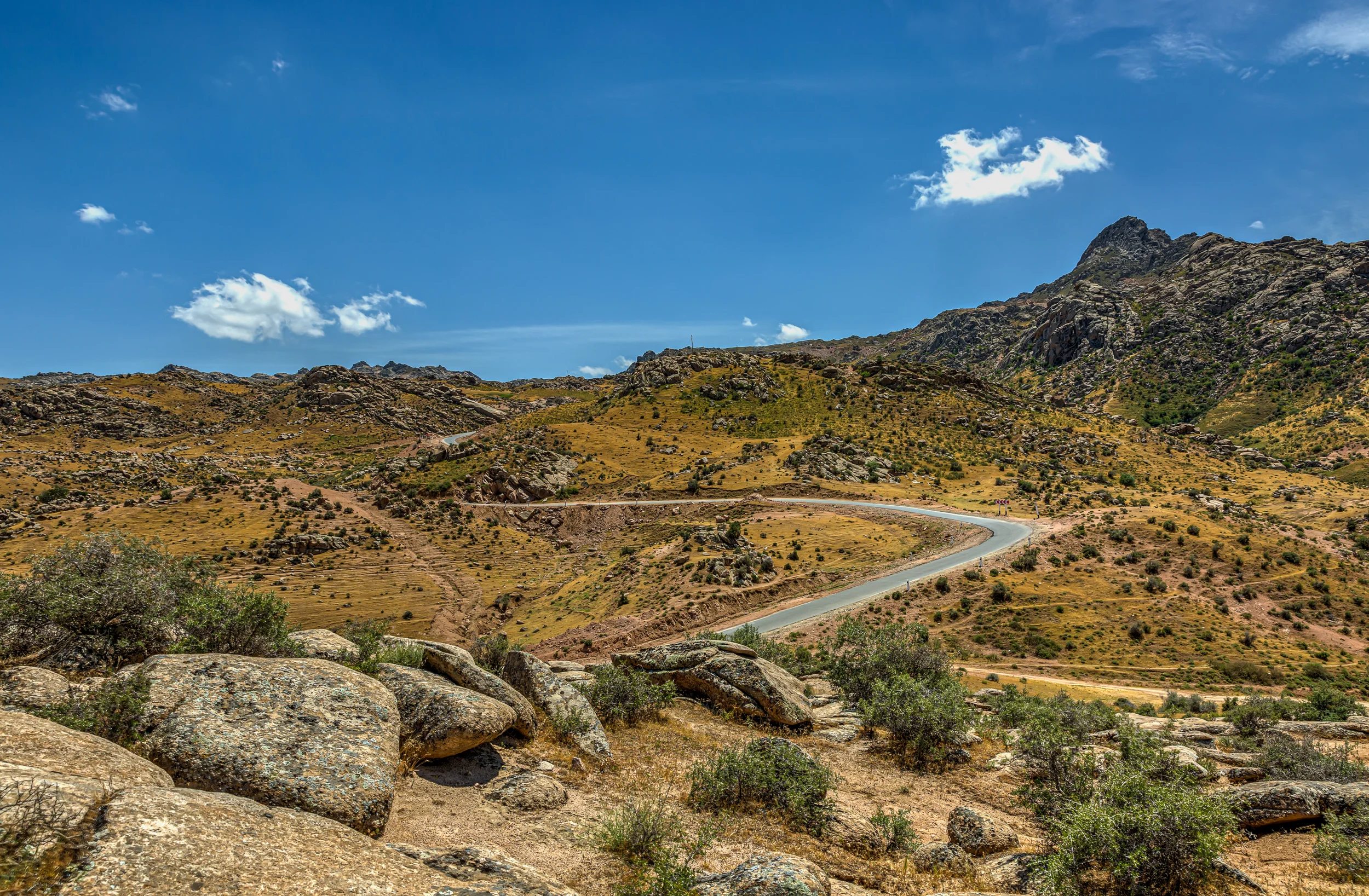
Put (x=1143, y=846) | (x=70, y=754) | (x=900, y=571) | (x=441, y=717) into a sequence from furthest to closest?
(x=900, y=571) → (x=441, y=717) → (x=1143, y=846) → (x=70, y=754)

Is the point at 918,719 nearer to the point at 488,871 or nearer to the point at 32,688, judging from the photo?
the point at 488,871

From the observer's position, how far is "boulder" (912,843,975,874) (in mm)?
7395

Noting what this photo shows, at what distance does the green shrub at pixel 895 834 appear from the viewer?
7.95 metres

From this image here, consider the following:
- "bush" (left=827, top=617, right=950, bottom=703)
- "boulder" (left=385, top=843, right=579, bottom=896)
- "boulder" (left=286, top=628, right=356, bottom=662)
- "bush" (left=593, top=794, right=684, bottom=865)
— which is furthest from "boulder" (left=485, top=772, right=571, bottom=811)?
"bush" (left=827, top=617, right=950, bottom=703)

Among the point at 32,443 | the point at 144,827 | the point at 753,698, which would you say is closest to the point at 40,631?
the point at 144,827

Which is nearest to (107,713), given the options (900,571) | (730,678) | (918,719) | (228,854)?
(228,854)

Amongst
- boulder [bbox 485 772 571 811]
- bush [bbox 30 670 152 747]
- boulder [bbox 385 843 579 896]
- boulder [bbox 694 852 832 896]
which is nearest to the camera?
boulder [bbox 385 843 579 896]

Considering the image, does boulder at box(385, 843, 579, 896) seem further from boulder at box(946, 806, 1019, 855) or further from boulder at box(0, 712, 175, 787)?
boulder at box(946, 806, 1019, 855)

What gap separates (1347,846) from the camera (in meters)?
6.78

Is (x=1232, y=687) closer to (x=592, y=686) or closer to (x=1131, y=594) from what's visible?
(x=1131, y=594)

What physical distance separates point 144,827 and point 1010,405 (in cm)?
9052

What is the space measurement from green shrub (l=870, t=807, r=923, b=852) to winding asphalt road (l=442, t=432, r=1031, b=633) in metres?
17.9

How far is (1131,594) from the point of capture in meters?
28.7

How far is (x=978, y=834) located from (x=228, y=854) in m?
9.17
